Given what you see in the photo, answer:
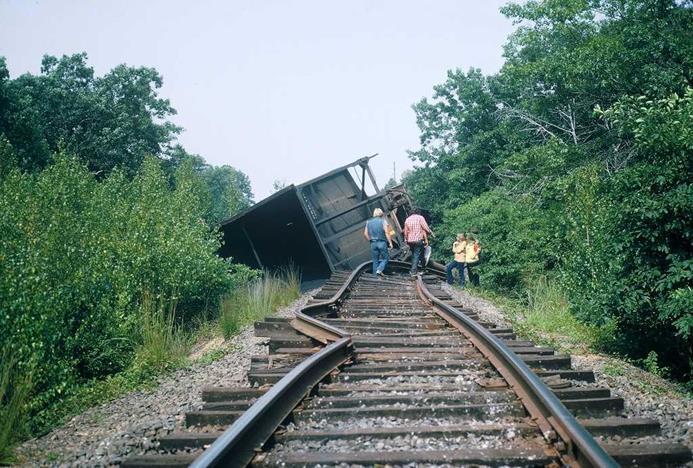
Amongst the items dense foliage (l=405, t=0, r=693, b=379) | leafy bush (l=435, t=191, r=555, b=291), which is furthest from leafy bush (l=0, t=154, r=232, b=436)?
leafy bush (l=435, t=191, r=555, b=291)

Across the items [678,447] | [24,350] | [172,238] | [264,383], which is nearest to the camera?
[678,447]

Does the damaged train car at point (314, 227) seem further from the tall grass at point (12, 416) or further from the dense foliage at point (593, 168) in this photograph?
A: the tall grass at point (12, 416)

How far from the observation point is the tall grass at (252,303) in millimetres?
8648

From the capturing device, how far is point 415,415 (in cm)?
334

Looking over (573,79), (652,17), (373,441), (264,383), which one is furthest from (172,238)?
(652,17)

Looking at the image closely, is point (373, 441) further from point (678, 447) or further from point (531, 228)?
point (531, 228)

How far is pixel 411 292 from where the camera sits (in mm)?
10047

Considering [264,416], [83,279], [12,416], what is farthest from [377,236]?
[264,416]

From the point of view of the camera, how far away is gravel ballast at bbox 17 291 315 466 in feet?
10.5

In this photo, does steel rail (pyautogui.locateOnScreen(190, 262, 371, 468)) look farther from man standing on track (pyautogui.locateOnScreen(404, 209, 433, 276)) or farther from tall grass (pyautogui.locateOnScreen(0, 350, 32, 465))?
man standing on track (pyautogui.locateOnScreen(404, 209, 433, 276))

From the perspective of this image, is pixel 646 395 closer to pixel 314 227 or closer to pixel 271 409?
pixel 271 409

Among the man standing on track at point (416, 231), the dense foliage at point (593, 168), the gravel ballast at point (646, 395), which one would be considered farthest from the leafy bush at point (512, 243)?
the gravel ballast at point (646, 395)

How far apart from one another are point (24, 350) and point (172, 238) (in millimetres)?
6109

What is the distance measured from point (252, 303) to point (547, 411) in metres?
7.81
